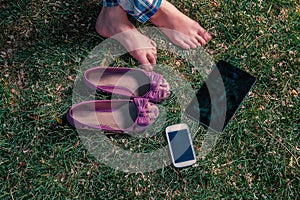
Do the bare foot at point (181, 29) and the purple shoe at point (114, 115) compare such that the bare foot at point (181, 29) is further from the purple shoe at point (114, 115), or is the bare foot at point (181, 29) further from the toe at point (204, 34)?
the purple shoe at point (114, 115)

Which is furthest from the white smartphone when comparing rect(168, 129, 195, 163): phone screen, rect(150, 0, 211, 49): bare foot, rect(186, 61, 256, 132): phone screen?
rect(150, 0, 211, 49): bare foot

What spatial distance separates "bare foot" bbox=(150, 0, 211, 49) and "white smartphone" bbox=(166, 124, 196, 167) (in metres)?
0.49

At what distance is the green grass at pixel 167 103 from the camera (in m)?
2.11

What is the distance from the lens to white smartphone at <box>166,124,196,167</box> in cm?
213

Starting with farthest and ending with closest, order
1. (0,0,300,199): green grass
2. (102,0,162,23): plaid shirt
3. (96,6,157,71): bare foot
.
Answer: (96,6,157,71): bare foot
(0,0,300,199): green grass
(102,0,162,23): plaid shirt

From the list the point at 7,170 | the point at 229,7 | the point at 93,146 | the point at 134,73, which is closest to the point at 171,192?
the point at 93,146

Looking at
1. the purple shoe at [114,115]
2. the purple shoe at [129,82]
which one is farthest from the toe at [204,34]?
the purple shoe at [114,115]

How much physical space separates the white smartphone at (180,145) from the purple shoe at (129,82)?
192mm

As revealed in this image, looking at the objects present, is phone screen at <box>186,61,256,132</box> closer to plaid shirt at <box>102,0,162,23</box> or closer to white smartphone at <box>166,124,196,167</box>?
white smartphone at <box>166,124,196,167</box>

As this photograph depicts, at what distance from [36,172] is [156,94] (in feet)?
2.53

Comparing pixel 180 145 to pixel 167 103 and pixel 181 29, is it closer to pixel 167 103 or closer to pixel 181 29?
pixel 167 103

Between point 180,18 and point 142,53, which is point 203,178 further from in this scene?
point 180,18

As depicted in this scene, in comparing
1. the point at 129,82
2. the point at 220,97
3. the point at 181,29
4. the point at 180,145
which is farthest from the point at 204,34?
the point at 180,145

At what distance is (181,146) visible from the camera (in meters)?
2.15
